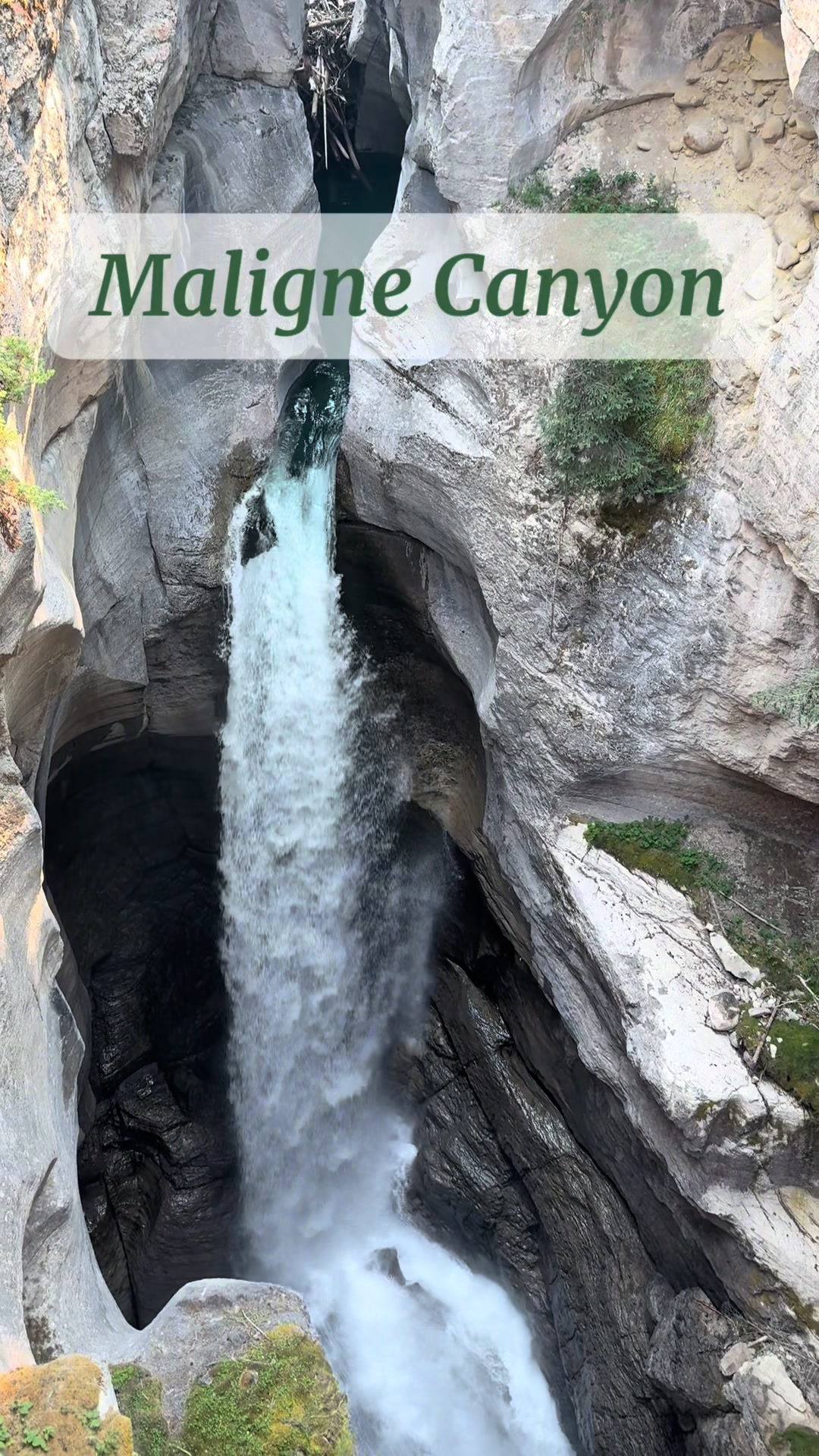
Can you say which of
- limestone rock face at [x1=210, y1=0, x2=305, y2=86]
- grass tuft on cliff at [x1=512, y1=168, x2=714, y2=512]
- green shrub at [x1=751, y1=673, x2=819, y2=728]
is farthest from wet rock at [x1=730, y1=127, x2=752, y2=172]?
limestone rock face at [x1=210, y1=0, x2=305, y2=86]

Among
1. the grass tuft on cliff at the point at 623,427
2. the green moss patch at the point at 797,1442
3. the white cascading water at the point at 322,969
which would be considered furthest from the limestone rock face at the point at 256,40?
the green moss patch at the point at 797,1442

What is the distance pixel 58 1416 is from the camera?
15.3 feet

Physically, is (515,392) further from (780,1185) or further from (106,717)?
(780,1185)

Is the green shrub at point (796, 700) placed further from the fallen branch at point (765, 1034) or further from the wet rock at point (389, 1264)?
the wet rock at point (389, 1264)

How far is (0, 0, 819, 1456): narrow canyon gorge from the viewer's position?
7633 millimetres

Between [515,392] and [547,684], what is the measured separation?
2816 mm

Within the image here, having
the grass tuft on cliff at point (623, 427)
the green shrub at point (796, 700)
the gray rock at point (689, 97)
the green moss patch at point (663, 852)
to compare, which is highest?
the gray rock at point (689, 97)

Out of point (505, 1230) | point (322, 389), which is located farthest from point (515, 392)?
point (505, 1230)

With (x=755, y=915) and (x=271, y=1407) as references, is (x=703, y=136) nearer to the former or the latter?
(x=755, y=915)

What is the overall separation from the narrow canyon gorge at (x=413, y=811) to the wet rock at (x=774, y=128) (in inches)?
2.5

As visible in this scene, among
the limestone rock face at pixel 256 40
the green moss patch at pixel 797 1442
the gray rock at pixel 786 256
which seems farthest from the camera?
the limestone rock face at pixel 256 40

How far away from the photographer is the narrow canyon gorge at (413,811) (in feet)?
25.0

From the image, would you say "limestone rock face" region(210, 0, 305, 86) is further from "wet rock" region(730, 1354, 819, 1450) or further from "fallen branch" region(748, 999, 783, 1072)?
"wet rock" region(730, 1354, 819, 1450)

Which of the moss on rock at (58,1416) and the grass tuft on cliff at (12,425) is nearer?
the moss on rock at (58,1416)
